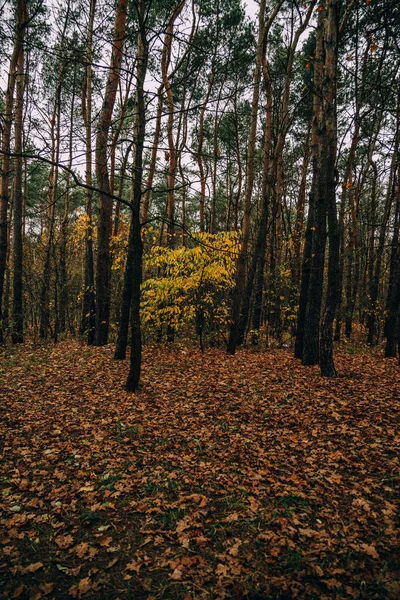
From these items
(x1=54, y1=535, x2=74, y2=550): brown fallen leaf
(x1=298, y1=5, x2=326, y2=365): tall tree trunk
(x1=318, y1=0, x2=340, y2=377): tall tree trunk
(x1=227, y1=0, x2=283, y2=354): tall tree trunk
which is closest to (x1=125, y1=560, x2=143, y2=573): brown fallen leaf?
(x1=54, y1=535, x2=74, y2=550): brown fallen leaf

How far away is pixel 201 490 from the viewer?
4250mm

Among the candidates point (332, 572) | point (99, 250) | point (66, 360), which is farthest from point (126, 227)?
point (332, 572)

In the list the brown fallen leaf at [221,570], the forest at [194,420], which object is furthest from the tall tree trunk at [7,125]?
the brown fallen leaf at [221,570]

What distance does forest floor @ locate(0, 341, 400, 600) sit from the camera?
9.71 ft

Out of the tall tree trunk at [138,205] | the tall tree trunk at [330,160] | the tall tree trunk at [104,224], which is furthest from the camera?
the tall tree trunk at [104,224]

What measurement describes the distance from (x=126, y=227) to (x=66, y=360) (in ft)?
23.1

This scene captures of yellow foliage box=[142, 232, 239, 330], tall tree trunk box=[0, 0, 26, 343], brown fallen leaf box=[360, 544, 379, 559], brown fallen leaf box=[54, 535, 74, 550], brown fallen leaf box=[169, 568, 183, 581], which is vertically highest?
tall tree trunk box=[0, 0, 26, 343]

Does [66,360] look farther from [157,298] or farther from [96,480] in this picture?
[96,480]

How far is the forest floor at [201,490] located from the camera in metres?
2.96

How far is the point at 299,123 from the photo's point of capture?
58.1 feet

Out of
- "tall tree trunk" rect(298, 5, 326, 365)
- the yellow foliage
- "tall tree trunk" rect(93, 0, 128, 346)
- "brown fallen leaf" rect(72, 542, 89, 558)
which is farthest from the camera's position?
the yellow foliage

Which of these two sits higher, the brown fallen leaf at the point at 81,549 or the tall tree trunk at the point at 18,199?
the tall tree trunk at the point at 18,199

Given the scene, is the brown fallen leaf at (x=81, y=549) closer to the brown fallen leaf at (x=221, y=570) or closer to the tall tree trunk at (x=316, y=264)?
the brown fallen leaf at (x=221, y=570)

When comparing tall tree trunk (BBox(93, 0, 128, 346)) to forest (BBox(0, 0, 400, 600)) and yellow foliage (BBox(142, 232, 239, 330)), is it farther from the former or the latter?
yellow foliage (BBox(142, 232, 239, 330))
